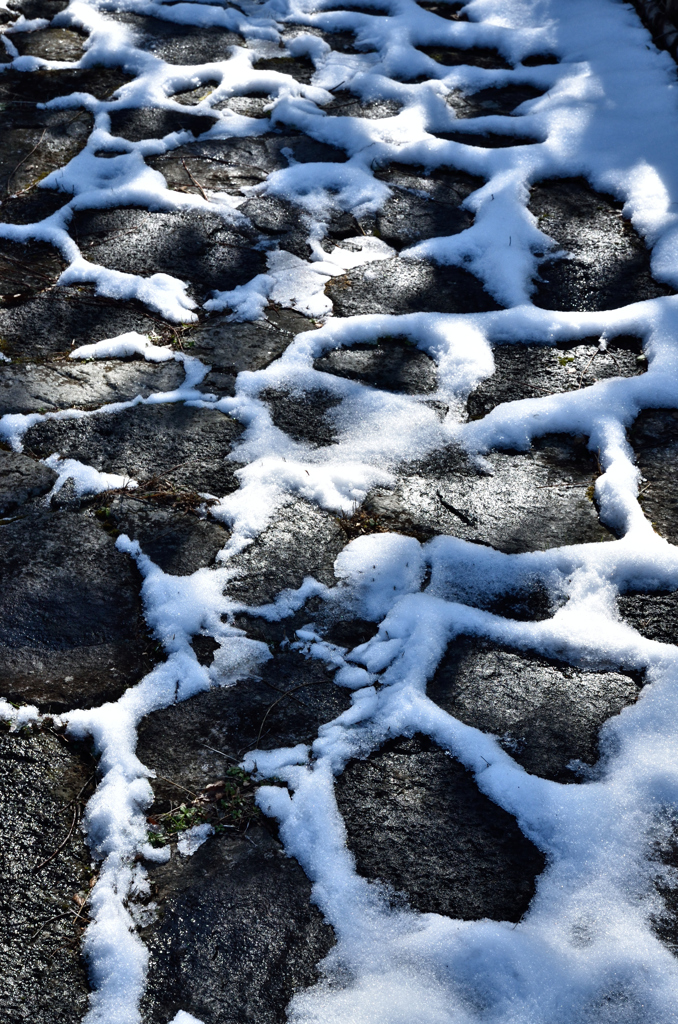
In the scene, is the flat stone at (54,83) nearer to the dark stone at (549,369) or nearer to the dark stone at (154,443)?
the dark stone at (154,443)

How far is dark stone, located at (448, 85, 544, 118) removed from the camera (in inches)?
165

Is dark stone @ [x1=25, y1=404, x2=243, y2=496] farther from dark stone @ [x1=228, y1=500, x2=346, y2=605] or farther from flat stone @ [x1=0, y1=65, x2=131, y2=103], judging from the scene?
flat stone @ [x1=0, y1=65, x2=131, y2=103]

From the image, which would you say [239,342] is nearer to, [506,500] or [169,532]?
[169,532]

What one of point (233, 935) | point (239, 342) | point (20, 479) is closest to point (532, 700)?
point (233, 935)

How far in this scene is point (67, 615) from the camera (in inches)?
81.0

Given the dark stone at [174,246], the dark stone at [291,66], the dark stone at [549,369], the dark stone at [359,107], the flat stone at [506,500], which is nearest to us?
the flat stone at [506,500]

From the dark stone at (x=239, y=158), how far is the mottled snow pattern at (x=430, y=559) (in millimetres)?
82

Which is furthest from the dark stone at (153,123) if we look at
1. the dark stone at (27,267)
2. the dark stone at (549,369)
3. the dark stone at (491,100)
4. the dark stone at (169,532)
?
the dark stone at (169,532)

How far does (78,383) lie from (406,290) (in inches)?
49.7

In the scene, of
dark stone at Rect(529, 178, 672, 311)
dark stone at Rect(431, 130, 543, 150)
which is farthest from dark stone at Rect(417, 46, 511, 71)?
dark stone at Rect(529, 178, 672, 311)

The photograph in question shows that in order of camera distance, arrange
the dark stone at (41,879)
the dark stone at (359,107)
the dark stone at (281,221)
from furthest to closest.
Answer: the dark stone at (359,107) < the dark stone at (281,221) < the dark stone at (41,879)

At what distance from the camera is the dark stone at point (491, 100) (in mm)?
4203

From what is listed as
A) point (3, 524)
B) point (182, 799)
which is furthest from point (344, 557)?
point (3, 524)

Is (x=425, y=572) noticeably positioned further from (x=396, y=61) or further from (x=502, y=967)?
(x=396, y=61)
